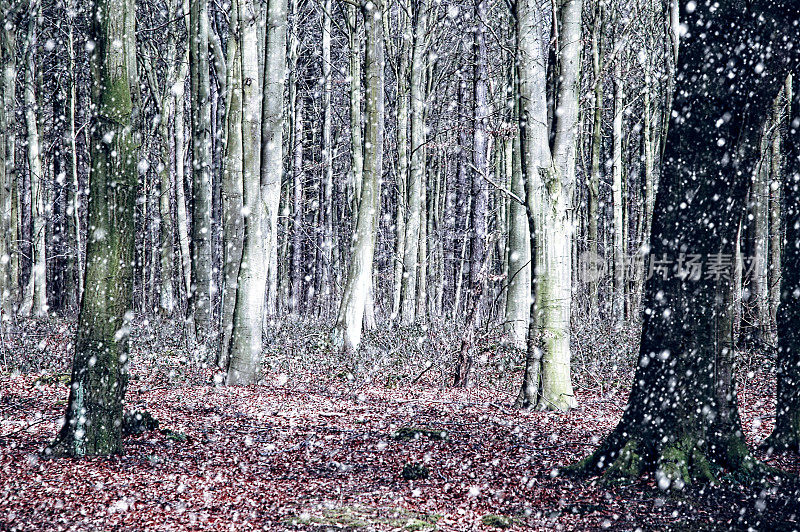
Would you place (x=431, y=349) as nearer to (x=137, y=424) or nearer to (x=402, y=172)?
(x=402, y=172)

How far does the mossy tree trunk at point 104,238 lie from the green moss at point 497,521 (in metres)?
3.49

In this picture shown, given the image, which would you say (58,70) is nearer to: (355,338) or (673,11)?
(355,338)

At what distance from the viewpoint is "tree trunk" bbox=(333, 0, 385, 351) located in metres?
13.4

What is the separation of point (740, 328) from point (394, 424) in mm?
8046

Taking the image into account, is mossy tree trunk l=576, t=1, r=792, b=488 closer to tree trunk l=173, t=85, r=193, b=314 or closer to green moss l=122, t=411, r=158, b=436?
green moss l=122, t=411, r=158, b=436

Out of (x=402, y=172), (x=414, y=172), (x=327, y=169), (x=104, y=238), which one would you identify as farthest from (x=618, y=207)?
(x=104, y=238)

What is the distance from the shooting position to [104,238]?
6.15 meters

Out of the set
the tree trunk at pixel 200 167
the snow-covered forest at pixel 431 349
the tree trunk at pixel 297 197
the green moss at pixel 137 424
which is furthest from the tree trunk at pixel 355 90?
the green moss at pixel 137 424

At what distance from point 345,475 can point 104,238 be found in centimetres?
303

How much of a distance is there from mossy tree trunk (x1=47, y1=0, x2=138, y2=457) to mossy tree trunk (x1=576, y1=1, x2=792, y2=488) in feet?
14.7

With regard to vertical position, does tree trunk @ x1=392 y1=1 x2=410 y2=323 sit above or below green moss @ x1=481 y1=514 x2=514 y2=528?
above

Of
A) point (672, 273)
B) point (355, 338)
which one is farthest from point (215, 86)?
point (672, 273)

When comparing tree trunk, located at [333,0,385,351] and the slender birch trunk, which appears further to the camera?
tree trunk, located at [333,0,385,351]

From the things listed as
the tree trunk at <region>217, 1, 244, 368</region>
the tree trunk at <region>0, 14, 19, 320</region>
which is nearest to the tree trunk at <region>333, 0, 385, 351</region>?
the tree trunk at <region>217, 1, 244, 368</region>
